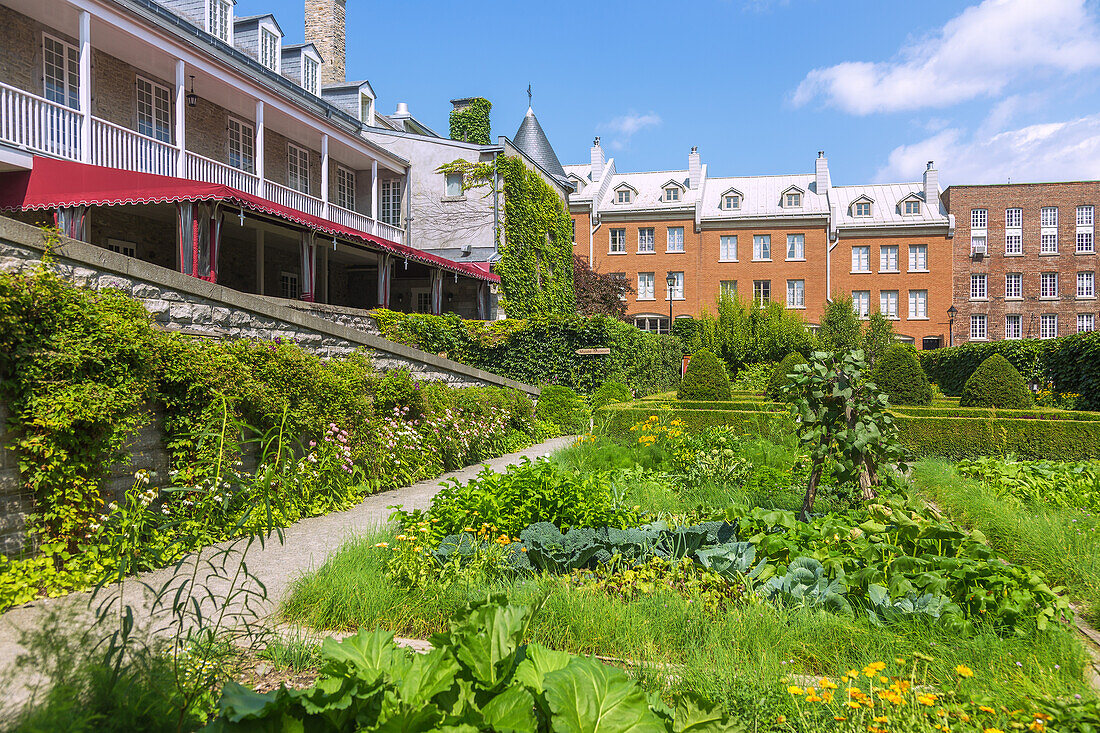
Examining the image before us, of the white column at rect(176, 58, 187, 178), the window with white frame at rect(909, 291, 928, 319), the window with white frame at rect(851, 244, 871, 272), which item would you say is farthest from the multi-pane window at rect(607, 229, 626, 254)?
the white column at rect(176, 58, 187, 178)

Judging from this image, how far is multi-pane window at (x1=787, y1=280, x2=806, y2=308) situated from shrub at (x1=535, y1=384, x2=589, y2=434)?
28138 millimetres

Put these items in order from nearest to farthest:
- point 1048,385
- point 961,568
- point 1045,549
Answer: point 961,568
point 1045,549
point 1048,385

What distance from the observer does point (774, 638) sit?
3.11m

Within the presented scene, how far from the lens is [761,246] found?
127 feet

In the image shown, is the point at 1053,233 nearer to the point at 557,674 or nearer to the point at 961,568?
the point at 961,568

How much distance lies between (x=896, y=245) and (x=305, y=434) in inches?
1557

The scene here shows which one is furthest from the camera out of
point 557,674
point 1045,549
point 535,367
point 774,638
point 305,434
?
point 535,367

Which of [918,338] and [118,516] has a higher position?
[918,338]

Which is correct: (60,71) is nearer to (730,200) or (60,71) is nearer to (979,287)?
(730,200)

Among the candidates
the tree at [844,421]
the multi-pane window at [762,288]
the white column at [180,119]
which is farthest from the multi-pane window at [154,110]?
the multi-pane window at [762,288]

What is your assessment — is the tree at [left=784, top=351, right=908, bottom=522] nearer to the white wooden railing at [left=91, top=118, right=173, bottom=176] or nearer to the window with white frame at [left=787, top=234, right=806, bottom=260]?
→ the white wooden railing at [left=91, top=118, right=173, bottom=176]

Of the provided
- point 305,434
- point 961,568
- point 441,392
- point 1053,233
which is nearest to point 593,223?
point 1053,233

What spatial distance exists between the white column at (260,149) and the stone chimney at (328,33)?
948cm

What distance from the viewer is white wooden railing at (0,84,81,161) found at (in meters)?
11.2
